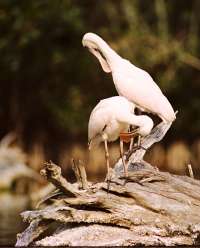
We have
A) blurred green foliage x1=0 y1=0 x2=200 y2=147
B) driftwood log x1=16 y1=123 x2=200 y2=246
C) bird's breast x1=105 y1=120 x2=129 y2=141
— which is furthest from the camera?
blurred green foliage x1=0 y1=0 x2=200 y2=147

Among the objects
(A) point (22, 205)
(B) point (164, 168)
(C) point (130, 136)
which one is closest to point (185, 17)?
(B) point (164, 168)

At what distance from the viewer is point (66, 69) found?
3538 centimetres

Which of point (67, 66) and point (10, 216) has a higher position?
point (67, 66)

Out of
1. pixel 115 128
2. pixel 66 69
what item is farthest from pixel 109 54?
pixel 66 69

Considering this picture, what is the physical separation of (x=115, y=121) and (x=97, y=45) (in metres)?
1.53

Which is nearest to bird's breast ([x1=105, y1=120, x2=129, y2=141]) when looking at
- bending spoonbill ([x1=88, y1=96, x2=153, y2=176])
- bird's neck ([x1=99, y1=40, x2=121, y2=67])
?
bending spoonbill ([x1=88, y1=96, x2=153, y2=176])

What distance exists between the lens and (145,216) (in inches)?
438

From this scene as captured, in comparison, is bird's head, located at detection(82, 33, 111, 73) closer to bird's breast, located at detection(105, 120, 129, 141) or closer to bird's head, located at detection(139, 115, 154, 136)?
bird's breast, located at detection(105, 120, 129, 141)

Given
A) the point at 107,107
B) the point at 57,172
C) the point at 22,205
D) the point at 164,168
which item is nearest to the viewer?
the point at 57,172

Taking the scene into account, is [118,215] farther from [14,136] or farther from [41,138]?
[41,138]

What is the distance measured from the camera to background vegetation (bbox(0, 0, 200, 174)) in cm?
3400

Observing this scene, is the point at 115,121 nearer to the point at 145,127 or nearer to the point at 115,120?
the point at 115,120

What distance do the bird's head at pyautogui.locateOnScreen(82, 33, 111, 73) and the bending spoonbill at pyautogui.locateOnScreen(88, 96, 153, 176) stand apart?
3.07 feet

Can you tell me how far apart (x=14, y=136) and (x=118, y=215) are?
22.8 meters
